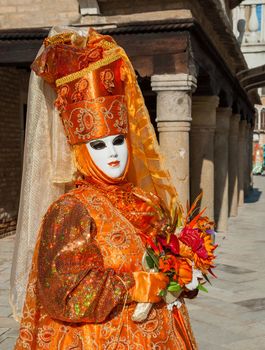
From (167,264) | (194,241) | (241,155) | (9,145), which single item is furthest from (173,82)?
(241,155)

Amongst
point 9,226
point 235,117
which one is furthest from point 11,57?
point 235,117

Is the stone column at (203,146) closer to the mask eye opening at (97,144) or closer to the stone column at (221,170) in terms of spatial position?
the stone column at (221,170)

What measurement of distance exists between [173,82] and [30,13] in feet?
7.17

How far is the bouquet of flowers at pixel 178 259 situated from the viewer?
2.38 metres

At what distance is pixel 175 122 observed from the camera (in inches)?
288

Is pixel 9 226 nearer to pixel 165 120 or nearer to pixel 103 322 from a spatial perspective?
pixel 165 120

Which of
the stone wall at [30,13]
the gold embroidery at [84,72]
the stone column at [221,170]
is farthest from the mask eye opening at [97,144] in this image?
the stone column at [221,170]

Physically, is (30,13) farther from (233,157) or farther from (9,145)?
(233,157)

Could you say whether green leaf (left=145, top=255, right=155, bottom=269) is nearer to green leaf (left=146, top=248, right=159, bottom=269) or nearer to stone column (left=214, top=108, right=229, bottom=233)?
green leaf (left=146, top=248, right=159, bottom=269)

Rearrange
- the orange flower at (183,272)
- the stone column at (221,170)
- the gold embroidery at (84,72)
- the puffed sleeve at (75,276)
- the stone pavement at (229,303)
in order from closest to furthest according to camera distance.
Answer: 1. the puffed sleeve at (75,276)
2. the orange flower at (183,272)
3. the gold embroidery at (84,72)
4. the stone pavement at (229,303)
5. the stone column at (221,170)

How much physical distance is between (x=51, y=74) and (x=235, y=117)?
11882mm

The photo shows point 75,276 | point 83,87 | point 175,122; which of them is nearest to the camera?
point 75,276

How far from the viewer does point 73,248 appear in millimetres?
2297

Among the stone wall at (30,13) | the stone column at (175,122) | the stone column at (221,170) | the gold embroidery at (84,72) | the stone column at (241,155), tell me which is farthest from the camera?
the stone column at (241,155)
